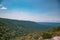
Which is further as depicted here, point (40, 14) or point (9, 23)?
point (40, 14)

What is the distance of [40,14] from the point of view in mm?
2996

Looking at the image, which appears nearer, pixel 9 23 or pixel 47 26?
pixel 9 23

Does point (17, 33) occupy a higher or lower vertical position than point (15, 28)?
lower

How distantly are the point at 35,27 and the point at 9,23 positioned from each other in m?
0.62

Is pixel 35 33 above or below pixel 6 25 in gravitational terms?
below

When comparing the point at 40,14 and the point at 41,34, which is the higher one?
the point at 40,14

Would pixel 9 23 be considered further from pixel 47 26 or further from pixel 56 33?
pixel 56 33

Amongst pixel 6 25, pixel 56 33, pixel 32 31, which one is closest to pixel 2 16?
pixel 6 25

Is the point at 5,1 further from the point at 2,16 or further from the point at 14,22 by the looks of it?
the point at 14,22

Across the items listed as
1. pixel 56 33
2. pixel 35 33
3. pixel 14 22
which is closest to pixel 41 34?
pixel 35 33

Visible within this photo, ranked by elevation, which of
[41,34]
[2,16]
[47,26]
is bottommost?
[41,34]

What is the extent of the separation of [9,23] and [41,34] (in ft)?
2.57

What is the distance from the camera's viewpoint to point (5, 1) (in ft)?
9.09

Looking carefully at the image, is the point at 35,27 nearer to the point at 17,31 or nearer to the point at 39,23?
the point at 39,23
